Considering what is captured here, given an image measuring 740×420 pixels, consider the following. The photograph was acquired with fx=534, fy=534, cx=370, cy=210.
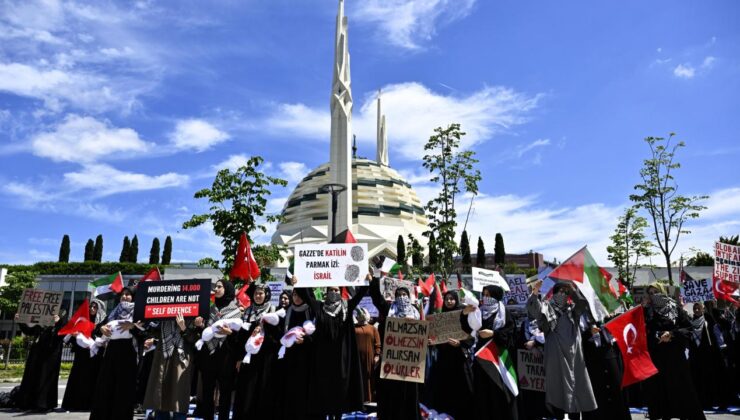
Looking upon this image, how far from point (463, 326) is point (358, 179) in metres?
82.1

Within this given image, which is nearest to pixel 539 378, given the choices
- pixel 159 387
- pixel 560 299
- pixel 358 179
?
pixel 560 299

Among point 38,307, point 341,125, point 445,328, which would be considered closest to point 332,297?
point 445,328

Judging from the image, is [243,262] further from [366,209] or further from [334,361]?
[366,209]

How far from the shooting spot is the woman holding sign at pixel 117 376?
22.6ft

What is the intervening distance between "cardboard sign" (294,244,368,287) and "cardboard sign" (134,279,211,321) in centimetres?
128

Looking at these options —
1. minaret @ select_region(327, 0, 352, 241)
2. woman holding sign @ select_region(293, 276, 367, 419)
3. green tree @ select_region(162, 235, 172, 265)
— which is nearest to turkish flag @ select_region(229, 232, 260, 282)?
woman holding sign @ select_region(293, 276, 367, 419)

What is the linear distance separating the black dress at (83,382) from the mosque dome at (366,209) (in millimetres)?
61742

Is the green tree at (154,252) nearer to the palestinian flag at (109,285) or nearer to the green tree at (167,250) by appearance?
the green tree at (167,250)

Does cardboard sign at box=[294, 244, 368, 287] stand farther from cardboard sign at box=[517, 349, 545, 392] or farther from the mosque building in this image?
the mosque building

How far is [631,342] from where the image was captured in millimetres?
7633

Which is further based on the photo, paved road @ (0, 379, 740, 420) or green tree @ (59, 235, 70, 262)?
green tree @ (59, 235, 70, 262)

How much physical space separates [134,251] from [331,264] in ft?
226

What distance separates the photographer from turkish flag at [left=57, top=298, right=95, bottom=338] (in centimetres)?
848

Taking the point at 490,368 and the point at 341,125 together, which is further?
the point at 341,125
